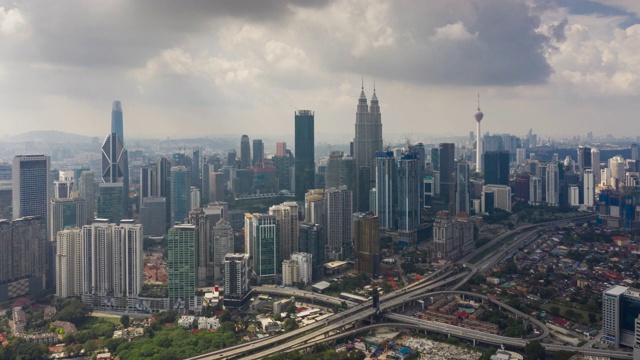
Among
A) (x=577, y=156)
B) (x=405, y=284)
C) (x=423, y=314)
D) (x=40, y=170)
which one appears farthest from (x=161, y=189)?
(x=577, y=156)

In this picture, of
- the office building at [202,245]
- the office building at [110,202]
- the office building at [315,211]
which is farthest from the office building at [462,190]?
the office building at [110,202]

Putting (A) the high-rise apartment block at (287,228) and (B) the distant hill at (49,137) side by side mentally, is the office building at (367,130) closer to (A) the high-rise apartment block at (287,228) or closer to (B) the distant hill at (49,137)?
(A) the high-rise apartment block at (287,228)


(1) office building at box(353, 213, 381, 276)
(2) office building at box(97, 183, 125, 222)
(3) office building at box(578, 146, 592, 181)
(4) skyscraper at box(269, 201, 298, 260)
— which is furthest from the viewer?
(3) office building at box(578, 146, 592, 181)

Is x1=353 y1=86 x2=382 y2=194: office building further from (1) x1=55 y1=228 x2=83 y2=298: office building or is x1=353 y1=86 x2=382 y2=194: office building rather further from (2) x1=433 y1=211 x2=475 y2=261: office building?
(1) x1=55 y1=228 x2=83 y2=298: office building

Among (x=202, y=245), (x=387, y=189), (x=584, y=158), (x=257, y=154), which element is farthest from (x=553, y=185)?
(x=202, y=245)

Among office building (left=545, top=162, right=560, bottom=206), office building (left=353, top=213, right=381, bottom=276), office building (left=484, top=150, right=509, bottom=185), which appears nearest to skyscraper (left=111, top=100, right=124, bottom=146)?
office building (left=353, top=213, right=381, bottom=276)

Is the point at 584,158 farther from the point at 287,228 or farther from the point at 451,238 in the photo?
the point at 287,228

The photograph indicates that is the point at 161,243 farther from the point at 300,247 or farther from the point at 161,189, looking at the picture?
the point at 300,247
